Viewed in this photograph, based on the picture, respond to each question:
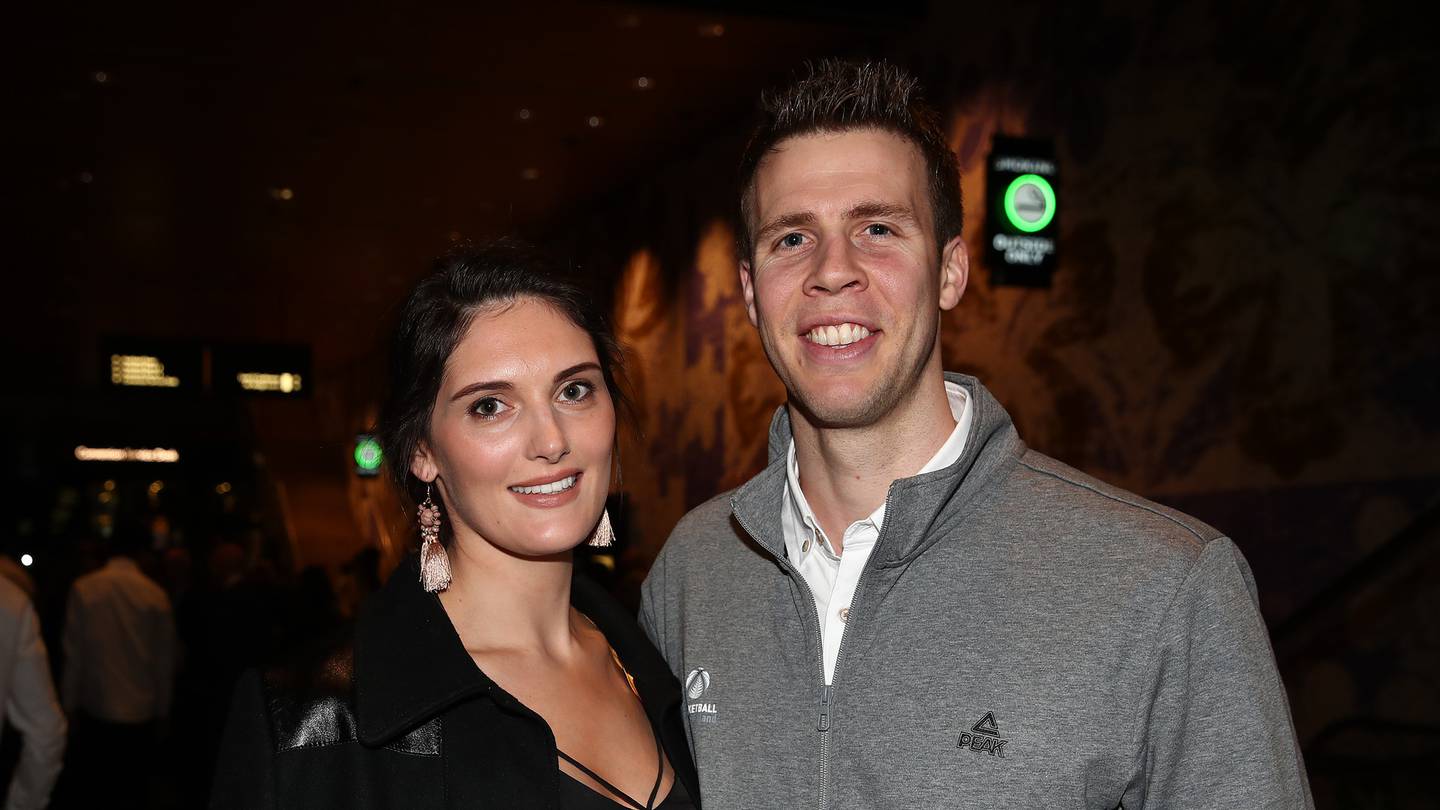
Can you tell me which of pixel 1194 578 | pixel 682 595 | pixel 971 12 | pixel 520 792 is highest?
pixel 971 12

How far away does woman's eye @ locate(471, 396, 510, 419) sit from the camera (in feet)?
7.25

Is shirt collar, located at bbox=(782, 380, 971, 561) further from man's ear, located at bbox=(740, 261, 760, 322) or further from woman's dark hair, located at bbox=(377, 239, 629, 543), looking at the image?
woman's dark hair, located at bbox=(377, 239, 629, 543)

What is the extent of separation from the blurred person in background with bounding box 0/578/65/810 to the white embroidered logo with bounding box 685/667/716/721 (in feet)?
10.6

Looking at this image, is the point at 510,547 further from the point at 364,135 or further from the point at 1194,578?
the point at 364,135

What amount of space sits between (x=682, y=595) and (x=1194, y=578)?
42.3 inches

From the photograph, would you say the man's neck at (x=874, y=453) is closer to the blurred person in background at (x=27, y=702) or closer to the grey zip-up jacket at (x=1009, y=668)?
the grey zip-up jacket at (x=1009, y=668)

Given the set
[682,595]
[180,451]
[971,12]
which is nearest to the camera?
[682,595]

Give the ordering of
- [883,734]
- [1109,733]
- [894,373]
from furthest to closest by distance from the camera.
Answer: [894,373]
[883,734]
[1109,733]

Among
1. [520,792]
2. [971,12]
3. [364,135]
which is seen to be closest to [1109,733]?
[520,792]

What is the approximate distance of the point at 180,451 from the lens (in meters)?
22.3

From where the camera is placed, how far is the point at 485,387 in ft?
7.17

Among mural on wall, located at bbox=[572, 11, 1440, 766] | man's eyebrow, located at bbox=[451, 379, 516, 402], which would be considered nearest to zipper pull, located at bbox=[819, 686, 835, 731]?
man's eyebrow, located at bbox=[451, 379, 516, 402]

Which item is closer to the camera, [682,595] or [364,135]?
[682,595]

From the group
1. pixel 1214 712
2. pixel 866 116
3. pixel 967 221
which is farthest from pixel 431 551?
pixel 967 221
